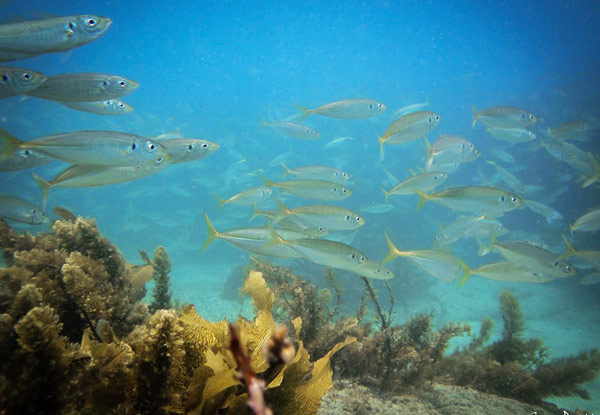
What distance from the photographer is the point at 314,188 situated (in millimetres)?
4723

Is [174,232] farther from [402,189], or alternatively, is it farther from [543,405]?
[543,405]

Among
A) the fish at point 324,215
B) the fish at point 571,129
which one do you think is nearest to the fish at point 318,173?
the fish at point 324,215

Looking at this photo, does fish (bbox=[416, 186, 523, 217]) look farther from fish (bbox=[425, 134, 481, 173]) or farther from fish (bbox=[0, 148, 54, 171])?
fish (bbox=[0, 148, 54, 171])

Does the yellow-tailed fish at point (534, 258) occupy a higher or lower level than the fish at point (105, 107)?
lower

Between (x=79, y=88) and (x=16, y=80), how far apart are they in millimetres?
480

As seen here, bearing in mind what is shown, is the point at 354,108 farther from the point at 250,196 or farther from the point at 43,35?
the point at 43,35

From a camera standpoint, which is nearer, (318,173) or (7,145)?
(7,145)

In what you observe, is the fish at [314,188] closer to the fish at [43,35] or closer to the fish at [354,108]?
the fish at [354,108]

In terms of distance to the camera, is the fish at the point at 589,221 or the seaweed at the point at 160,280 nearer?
the seaweed at the point at 160,280

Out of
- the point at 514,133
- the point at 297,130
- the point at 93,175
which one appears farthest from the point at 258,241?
the point at 514,133

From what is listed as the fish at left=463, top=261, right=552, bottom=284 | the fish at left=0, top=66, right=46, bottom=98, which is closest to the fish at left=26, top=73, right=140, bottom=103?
the fish at left=0, top=66, right=46, bottom=98

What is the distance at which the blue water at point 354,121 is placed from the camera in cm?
1439

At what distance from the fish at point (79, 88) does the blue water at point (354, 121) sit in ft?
4.19

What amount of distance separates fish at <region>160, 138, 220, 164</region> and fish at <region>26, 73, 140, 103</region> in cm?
74
